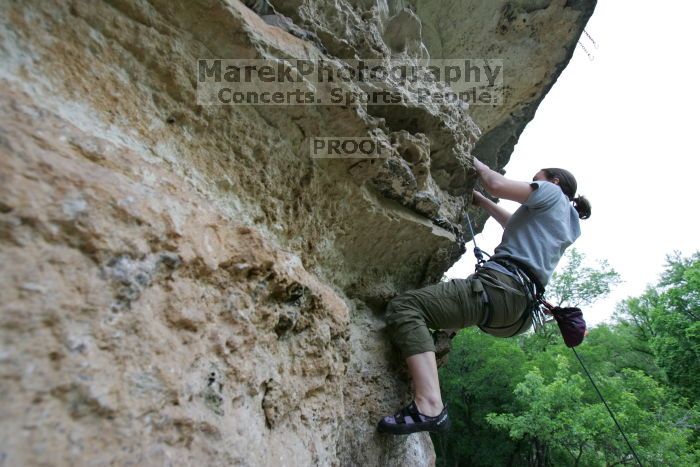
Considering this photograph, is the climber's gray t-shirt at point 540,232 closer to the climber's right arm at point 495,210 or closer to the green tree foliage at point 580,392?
the climber's right arm at point 495,210

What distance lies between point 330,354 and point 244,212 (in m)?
0.82

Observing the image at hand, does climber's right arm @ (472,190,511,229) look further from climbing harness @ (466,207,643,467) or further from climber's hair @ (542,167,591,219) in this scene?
climbing harness @ (466,207,643,467)

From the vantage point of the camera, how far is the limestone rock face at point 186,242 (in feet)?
2.75

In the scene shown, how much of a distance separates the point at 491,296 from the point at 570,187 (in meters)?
1.42

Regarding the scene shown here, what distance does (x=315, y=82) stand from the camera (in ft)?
6.66

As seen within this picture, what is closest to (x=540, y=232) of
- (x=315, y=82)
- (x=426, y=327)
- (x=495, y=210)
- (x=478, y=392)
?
(x=495, y=210)

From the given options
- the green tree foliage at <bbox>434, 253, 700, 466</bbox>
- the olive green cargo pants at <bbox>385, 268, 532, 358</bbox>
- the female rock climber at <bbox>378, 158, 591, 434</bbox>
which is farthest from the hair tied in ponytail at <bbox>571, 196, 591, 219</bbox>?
the green tree foliage at <bbox>434, 253, 700, 466</bbox>

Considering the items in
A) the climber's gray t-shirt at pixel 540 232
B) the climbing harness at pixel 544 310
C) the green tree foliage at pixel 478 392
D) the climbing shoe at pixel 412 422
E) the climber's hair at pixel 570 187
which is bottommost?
the green tree foliage at pixel 478 392

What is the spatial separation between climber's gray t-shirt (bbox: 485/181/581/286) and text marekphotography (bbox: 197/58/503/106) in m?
1.14

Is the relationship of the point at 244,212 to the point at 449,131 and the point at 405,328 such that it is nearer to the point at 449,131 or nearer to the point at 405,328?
the point at 405,328

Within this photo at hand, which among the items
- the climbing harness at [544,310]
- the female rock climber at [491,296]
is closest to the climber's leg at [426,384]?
the female rock climber at [491,296]

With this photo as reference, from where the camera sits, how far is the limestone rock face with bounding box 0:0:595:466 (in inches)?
33.0

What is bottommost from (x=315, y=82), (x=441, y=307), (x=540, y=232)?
(x=441, y=307)

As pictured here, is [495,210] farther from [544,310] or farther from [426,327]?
[426,327]
